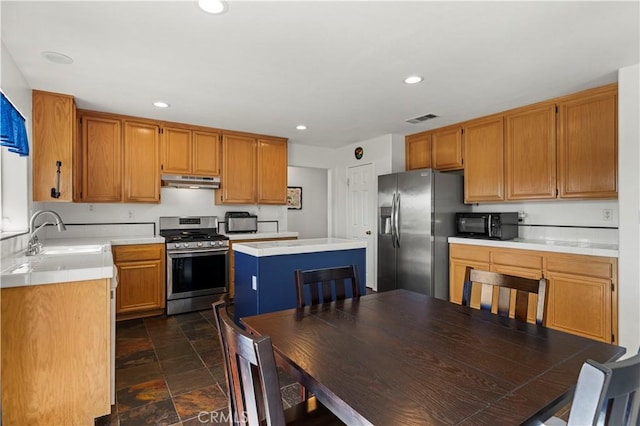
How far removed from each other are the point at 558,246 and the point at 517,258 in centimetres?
39

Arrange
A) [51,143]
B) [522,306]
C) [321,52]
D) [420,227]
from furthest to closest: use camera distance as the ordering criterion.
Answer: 1. [420,227]
2. [51,143]
3. [321,52]
4. [522,306]

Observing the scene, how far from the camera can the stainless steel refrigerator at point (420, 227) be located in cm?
386

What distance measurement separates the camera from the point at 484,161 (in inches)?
151

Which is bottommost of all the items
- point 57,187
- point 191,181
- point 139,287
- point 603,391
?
point 139,287

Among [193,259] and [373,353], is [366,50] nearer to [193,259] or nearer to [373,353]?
[373,353]

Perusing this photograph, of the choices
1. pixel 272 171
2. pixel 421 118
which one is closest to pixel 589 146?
pixel 421 118

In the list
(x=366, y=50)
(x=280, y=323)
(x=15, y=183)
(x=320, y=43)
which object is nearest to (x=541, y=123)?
(x=366, y=50)

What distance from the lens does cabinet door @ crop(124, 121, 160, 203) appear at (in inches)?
154

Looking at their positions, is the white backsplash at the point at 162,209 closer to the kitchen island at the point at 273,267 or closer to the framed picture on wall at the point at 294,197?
the framed picture on wall at the point at 294,197

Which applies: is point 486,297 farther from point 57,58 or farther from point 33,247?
point 57,58

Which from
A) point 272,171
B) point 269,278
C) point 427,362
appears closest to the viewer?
point 427,362

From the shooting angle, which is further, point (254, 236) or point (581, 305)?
point (254, 236)

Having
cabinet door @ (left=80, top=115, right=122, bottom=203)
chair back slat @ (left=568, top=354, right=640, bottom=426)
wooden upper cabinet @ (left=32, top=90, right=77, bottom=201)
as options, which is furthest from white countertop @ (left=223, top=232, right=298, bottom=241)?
chair back slat @ (left=568, top=354, right=640, bottom=426)

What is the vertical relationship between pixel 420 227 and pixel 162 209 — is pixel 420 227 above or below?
below
